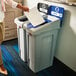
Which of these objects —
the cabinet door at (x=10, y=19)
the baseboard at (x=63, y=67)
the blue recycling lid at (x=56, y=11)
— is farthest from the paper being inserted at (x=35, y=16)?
the cabinet door at (x=10, y=19)

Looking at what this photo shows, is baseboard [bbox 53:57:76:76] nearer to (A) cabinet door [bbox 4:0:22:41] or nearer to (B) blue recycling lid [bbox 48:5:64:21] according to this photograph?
(B) blue recycling lid [bbox 48:5:64:21]

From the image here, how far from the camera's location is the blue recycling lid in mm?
1791

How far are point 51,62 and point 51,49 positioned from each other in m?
0.25

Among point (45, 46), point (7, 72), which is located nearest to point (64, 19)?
point (45, 46)

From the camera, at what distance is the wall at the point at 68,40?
1744 millimetres

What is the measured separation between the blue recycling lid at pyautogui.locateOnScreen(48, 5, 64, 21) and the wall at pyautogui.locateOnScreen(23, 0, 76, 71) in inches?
2.7

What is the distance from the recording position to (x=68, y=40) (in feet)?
6.12

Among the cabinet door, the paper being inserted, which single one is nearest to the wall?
the paper being inserted

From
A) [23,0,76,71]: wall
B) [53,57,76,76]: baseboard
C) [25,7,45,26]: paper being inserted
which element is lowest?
[53,57,76,76]: baseboard

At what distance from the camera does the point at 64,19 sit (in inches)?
73.1

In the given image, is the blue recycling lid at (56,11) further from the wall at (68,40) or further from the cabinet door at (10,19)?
the cabinet door at (10,19)

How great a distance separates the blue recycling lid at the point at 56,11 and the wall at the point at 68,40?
0.22 ft

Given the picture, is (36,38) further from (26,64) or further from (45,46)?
(26,64)

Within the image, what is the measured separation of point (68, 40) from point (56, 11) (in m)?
0.46
